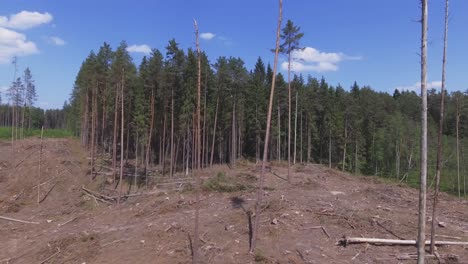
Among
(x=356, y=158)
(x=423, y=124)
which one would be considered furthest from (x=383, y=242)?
(x=356, y=158)

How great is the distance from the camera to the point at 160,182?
3509 cm

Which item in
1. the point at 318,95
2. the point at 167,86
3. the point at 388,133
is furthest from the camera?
the point at 388,133

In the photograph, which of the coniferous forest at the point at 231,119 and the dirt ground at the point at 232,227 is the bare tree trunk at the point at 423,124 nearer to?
the dirt ground at the point at 232,227

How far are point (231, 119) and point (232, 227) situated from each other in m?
32.0

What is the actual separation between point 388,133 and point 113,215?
5713cm

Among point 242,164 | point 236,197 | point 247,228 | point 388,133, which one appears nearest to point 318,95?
point 388,133

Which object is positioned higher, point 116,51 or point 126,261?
point 116,51

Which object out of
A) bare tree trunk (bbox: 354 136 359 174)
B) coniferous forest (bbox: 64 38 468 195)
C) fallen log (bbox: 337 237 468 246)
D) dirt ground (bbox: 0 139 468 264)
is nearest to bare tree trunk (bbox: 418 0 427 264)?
dirt ground (bbox: 0 139 468 264)

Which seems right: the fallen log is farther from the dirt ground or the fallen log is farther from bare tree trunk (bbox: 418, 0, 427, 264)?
bare tree trunk (bbox: 418, 0, 427, 264)

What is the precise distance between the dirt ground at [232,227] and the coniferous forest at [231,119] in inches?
283

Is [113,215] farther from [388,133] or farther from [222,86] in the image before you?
[388,133]

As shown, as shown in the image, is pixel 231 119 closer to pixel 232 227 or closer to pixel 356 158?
pixel 356 158

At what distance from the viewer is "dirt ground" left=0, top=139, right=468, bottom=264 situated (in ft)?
49.6

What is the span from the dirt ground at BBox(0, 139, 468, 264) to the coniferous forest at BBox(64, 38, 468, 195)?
23.6 ft
